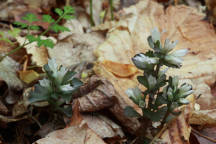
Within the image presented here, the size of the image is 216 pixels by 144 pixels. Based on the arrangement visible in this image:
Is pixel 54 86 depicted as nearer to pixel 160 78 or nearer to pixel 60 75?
pixel 60 75

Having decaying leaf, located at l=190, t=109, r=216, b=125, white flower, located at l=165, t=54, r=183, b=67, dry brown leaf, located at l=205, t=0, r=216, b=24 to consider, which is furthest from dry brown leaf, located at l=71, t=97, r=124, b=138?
dry brown leaf, located at l=205, t=0, r=216, b=24

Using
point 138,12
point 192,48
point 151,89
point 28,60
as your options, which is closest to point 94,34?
point 138,12

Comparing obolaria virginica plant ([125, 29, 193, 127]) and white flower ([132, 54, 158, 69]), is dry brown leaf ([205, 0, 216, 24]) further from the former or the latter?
white flower ([132, 54, 158, 69])

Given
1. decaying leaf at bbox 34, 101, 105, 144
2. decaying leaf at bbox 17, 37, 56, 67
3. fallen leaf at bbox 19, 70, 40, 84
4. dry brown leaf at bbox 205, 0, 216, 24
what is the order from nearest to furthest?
decaying leaf at bbox 34, 101, 105, 144 < fallen leaf at bbox 19, 70, 40, 84 < decaying leaf at bbox 17, 37, 56, 67 < dry brown leaf at bbox 205, 0, 216, 24

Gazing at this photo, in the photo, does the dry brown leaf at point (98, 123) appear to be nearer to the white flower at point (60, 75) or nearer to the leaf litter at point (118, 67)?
the leaf litter at point (118, 67)

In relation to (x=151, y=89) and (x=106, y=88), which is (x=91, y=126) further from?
(x=151, y=89)

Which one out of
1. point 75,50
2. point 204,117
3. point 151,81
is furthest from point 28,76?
point 204,117
